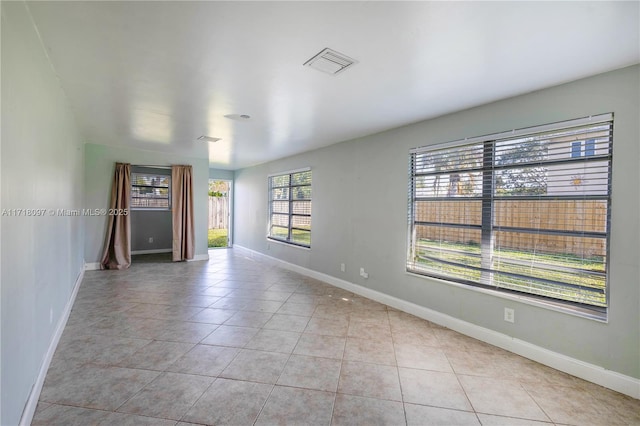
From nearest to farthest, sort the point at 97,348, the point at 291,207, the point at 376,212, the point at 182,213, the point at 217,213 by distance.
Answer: the point at 97,348
the point at 376,212
the point at 291,207
the point at 182,213
the point at 217,213

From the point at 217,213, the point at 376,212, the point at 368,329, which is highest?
the point at 376,212

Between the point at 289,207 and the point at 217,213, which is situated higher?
the point at 289,207

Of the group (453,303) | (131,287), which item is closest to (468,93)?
(453,303)

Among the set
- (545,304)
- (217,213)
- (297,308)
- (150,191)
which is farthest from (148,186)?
(545,304)

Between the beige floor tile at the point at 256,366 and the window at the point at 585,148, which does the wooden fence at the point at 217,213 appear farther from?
the window at the point at 585,148

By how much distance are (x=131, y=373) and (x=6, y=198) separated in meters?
1.61

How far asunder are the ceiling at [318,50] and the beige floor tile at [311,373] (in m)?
2.45

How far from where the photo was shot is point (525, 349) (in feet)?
8.70

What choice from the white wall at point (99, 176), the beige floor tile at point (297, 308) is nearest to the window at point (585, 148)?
the beige floor tile at point (297, 308)

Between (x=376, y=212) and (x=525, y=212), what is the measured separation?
185cm

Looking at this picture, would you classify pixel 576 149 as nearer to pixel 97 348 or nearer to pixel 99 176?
pixel 97 348

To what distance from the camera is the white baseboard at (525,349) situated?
2170mm

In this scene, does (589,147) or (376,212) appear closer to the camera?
(589,147)

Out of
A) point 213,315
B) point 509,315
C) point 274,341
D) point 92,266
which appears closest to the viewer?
point 509,315
